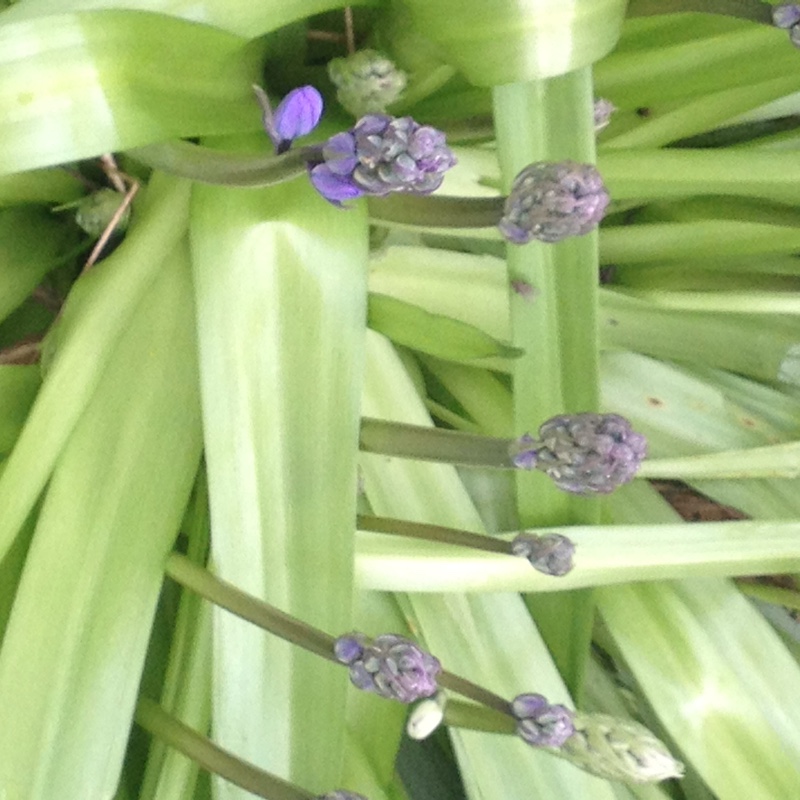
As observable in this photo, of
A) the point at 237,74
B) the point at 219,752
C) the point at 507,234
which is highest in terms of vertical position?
the point at 237,74

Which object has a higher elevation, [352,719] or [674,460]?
[674,460]

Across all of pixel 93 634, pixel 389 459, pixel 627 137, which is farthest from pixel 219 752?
pixel 627 137

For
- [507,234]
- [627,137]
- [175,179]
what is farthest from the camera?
[627,137]

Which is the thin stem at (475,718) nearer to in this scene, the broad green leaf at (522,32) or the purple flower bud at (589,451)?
the purple flower bud at (589,451)

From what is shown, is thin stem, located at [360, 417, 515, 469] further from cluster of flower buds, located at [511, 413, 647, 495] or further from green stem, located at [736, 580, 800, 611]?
green stem, located at [736, 580, 800, 611]

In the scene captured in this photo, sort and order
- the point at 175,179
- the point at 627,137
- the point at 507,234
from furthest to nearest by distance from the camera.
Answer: the point at 627,137
the point at 175,179
the point at 507,234

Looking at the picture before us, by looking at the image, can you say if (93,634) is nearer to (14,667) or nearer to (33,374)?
(14,667)
